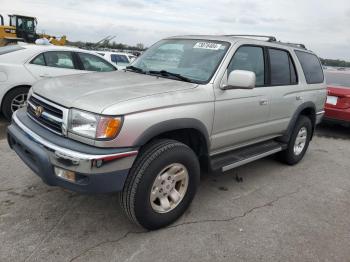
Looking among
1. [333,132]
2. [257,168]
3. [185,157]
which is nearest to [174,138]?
[185,157]

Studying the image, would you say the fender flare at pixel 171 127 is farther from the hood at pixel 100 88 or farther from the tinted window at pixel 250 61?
the tinted window at pixel 250 61

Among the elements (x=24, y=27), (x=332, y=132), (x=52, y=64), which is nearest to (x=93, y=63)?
(x=52, y=64)

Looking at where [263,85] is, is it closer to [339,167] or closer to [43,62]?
[339,167]

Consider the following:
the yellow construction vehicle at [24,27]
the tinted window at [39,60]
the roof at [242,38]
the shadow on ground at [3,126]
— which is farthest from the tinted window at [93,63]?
the yellow construction vehicle at [24,27]

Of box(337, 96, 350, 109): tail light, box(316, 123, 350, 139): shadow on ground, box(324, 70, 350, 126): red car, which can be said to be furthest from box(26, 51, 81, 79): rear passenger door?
box(316, 123, 350, 139): shadow on ground

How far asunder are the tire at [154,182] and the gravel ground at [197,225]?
17 centimetres

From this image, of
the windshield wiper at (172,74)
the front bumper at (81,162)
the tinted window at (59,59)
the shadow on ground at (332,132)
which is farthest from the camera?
the shadow on ground at (332,132)

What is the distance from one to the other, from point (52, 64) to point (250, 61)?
14.3 feet

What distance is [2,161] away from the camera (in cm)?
461

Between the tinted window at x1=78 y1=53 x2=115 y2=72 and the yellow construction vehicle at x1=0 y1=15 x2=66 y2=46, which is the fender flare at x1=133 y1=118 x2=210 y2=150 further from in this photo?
the yellow construction vehicle at x1=0 y1=15 x2=66 y2=46

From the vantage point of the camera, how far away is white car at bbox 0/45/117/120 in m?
6.32

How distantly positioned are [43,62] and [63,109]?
4415mm

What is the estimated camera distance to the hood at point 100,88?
284 cm

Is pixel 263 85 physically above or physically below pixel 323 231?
above
